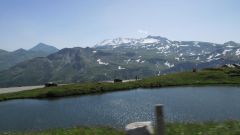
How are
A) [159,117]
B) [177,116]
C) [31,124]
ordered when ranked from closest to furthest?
[159,117]
[177,116]
[31,124]

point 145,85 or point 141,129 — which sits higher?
point 145,85

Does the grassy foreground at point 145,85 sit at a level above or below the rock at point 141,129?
above

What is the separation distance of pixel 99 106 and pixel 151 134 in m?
62.7

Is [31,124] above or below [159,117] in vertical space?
below

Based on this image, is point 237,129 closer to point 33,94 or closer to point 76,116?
point 76,116

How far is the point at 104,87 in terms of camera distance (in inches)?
5094

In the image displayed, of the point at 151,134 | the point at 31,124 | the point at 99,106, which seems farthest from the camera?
the point at 99,106

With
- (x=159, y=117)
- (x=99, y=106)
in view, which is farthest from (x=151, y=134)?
(x=99, y=106)

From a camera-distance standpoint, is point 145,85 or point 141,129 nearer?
point 141,129

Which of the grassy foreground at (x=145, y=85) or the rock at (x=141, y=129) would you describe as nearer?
the rock at (x=141, y=129)

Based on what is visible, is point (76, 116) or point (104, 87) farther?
point (104, 87)

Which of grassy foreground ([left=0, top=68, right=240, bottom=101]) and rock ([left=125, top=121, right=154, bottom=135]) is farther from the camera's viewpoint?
grassy foreground ([left=0, top=68, right=240, bottom=101])

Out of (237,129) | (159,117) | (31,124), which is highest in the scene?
(159,117)

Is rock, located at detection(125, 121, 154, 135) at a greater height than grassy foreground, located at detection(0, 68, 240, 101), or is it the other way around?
grassy foreground, located at detection(0, 68, 240, 101)
